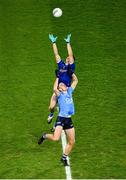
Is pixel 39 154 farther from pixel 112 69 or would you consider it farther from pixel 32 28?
pixel 32 28

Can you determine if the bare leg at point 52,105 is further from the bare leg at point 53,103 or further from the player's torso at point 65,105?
the player's torso at point 65,105

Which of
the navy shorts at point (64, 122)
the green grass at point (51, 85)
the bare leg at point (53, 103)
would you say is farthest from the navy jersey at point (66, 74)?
the green grass at point (51, 85)

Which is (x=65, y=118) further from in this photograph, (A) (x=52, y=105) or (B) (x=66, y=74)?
(A) (x=52, y=105)

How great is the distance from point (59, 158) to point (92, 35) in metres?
9.81

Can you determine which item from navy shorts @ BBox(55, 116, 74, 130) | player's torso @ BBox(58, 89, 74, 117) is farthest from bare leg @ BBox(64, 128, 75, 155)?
player's torso @ BBox(58, 89, 74, 117)

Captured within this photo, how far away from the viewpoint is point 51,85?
22.4m

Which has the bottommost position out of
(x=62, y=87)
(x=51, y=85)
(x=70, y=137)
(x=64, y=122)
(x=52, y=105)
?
(x=70, y=137)

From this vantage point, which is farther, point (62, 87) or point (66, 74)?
point (66, 74)

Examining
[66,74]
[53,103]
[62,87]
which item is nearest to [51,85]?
[53,103]

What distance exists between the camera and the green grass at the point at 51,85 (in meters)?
17.5

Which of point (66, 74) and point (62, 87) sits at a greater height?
point (66, 74)

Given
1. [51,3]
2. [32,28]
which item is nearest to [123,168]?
[32,28]

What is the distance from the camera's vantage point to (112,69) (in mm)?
Result: 23516

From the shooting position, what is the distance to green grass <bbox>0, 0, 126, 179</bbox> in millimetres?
17500
